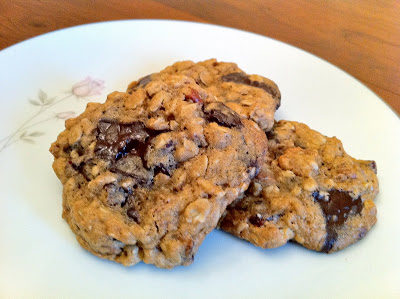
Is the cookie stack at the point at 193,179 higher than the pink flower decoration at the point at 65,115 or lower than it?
higher

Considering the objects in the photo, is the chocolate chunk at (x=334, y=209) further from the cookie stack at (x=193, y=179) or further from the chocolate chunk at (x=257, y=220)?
the chocolate chunk at (x=257, y=220)

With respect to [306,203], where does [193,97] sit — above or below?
above

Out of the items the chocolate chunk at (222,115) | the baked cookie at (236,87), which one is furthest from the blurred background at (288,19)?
the chocolate chunk at (222,115)

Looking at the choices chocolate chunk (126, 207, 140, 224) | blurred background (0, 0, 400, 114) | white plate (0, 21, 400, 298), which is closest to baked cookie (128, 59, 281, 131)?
white plate (0, 21, 400, 298)

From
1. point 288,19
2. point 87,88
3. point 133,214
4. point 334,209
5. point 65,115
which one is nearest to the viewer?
point 133,214

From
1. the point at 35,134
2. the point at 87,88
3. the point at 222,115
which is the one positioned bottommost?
the point at 35,134

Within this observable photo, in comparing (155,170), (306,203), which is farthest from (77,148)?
(306,203)

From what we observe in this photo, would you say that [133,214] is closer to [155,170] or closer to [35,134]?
[155,170]
